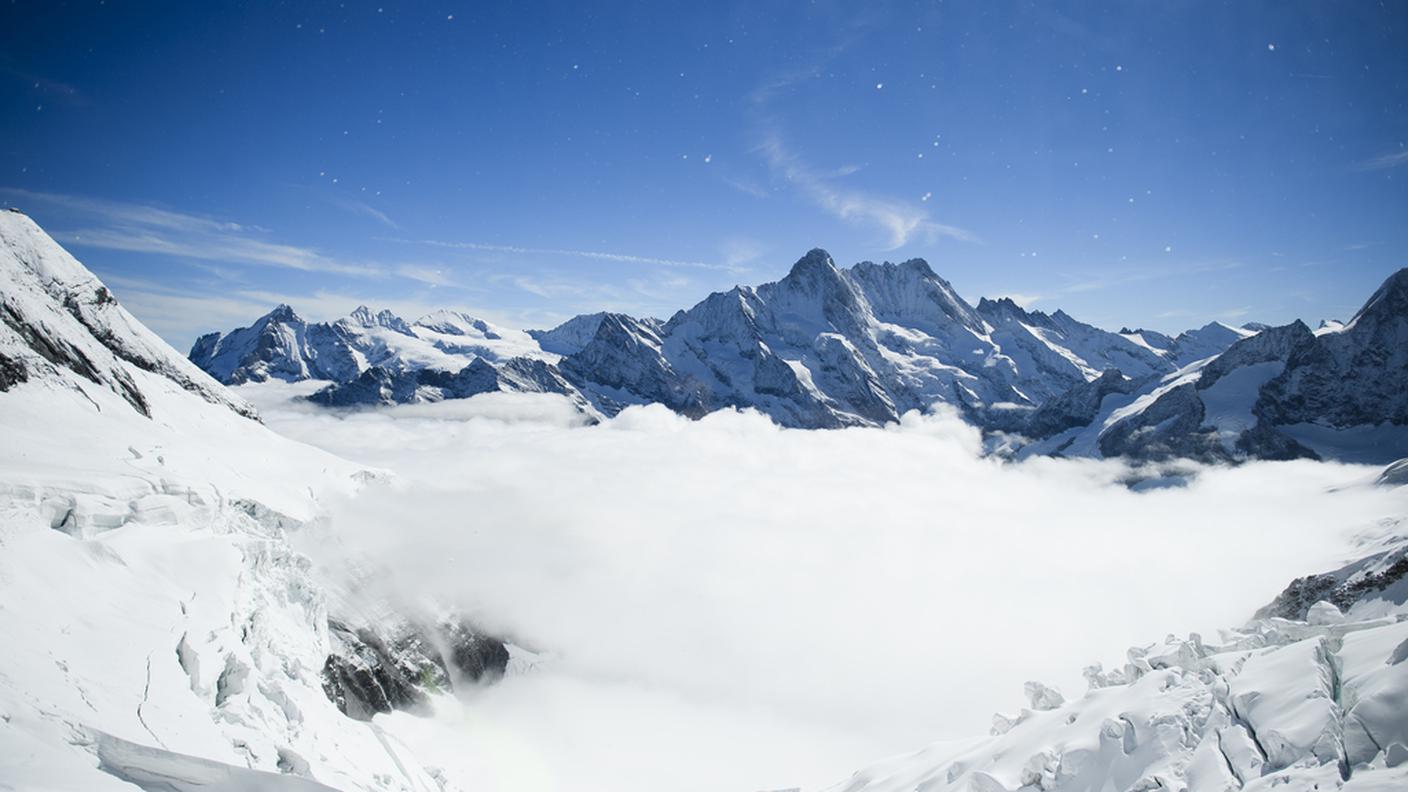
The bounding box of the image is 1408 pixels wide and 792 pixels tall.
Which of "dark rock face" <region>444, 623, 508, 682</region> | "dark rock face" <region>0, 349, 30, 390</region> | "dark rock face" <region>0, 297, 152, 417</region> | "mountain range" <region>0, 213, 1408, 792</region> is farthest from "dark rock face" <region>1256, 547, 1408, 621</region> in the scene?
"dark rock face" <region>0, 297, 152, 417</region>

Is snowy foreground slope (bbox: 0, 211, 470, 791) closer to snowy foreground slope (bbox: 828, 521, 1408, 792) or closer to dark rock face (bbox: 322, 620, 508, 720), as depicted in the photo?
dark rock face (bbox: 322, 620, 508, 720)

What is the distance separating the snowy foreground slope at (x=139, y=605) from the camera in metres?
14.0

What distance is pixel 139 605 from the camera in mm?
22453

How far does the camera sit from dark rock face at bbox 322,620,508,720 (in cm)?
4897

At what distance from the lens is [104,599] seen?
21469 millimetres

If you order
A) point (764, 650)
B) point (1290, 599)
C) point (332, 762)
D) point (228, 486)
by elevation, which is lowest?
point (764, 650)

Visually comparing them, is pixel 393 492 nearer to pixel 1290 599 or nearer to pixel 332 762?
pixel 332 762

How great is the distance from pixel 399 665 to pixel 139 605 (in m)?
46.9

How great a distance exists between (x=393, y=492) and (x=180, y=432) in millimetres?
34491

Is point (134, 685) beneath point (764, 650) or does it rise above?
above

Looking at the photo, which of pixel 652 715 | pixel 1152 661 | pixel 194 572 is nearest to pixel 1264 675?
pixel 1152 661

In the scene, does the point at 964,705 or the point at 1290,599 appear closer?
the point at 1290,599

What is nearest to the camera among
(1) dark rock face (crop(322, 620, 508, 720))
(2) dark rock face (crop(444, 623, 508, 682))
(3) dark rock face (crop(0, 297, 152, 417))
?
(3) dark rock face (crop(0, 297, 152, 417))

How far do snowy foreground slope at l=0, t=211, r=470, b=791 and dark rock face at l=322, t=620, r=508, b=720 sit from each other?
9.06 metres
